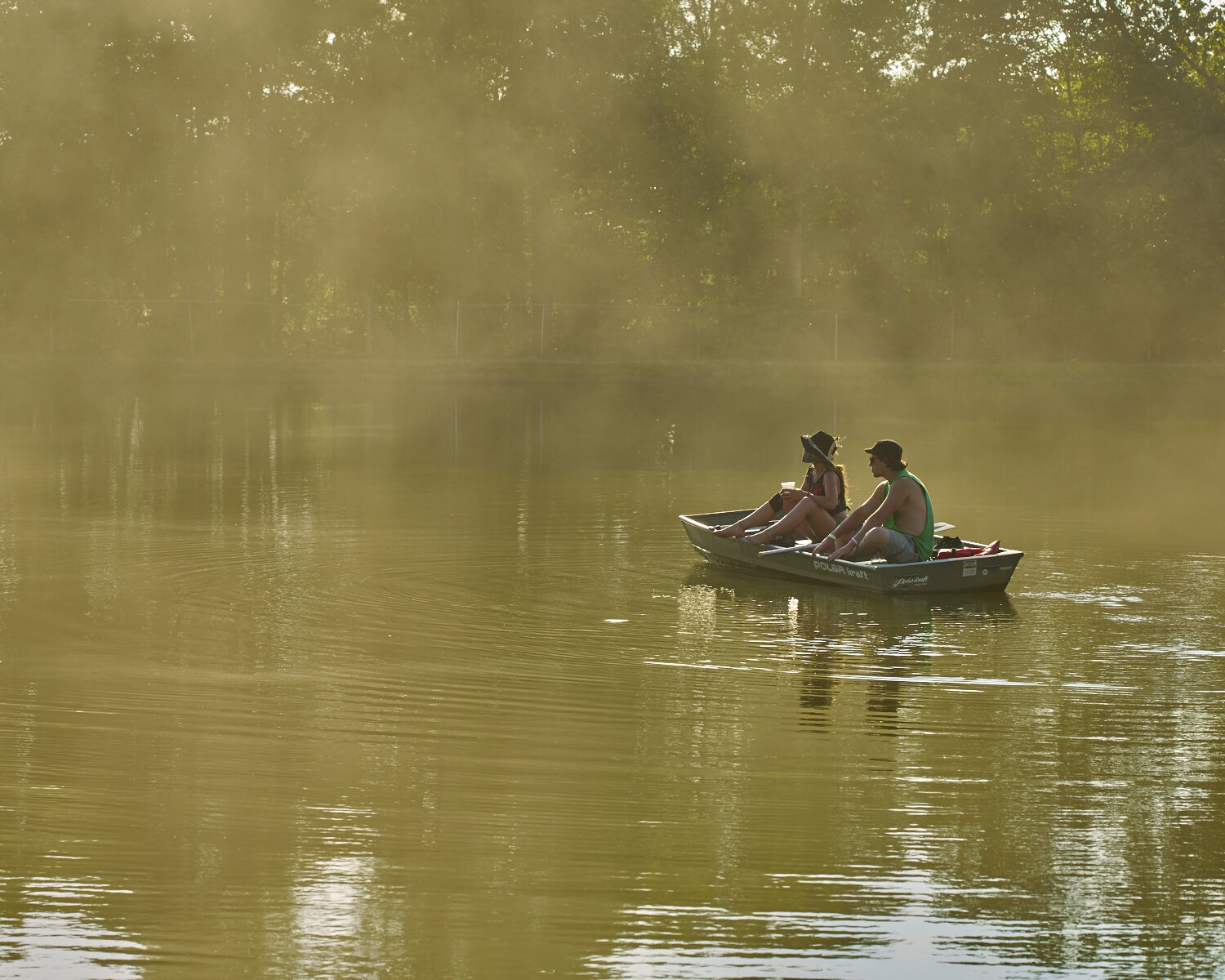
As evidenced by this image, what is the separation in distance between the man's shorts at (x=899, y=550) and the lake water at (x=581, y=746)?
54 centimetres

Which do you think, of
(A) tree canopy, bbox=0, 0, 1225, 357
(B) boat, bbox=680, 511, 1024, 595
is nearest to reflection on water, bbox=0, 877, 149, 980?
(B) boat, bbox=680, 511, 1024, 595

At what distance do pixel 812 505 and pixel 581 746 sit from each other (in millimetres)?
6029

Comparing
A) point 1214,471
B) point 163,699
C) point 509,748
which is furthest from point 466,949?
point 1214,471

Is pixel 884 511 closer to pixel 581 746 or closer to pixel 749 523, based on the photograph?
pixel 749 523

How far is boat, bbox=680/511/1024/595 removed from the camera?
13.0m

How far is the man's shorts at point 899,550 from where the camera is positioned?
13.4 m

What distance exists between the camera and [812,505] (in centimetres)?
1439

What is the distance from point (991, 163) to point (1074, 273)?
4.28 meters

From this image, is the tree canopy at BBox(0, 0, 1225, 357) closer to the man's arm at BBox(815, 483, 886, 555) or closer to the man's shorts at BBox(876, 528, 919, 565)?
the man's arm at BBox(815, 483, 886, 555)

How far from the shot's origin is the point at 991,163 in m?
47.5

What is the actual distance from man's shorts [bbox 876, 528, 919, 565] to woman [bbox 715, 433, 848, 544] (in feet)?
3.53

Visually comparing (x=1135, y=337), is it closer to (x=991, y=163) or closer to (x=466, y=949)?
(x=991, y=163)

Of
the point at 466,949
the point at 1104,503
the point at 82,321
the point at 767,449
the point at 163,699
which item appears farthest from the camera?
the point at 82,321

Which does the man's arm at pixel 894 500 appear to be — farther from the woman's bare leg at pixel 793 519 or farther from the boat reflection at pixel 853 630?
the woman's bare leg at pixel 793 519
